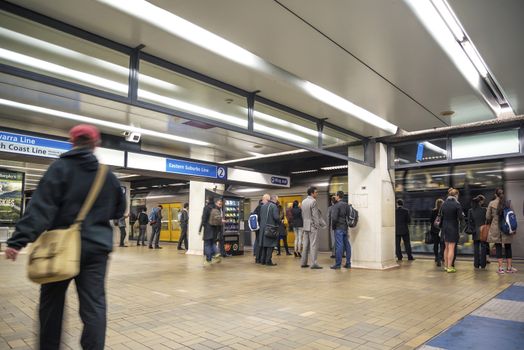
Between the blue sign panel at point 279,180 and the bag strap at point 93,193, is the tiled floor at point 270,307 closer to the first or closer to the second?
the bag strap at point 93,193

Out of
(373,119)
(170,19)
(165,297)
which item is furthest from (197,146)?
(170,19)

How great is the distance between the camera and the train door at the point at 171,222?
58.6 feet

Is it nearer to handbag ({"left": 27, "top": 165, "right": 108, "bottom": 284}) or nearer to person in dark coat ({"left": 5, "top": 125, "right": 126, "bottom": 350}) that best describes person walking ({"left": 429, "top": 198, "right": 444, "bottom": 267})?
person in dark coat ({"left": 5, "top": 125, "right": 126, "bottom": 350})

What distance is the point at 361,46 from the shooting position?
4266mm

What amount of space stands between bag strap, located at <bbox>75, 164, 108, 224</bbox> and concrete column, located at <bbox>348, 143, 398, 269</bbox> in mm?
7152

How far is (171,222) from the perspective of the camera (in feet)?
59.8

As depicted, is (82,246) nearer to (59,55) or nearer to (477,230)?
(59,55)

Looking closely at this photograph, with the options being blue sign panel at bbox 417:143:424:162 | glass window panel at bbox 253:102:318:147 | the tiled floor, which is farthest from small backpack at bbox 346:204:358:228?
glass window panel at bbox 253:102:318:147

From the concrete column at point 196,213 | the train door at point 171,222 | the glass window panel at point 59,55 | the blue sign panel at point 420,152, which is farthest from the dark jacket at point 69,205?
the train door at point 171,222

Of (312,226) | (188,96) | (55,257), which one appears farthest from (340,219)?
(55,257)

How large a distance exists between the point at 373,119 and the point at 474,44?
10.5 feet

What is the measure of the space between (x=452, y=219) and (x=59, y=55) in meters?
7.29

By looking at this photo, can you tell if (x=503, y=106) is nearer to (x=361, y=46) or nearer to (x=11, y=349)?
(x=361, y=46)

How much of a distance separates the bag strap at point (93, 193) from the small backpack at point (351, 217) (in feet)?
22.5
